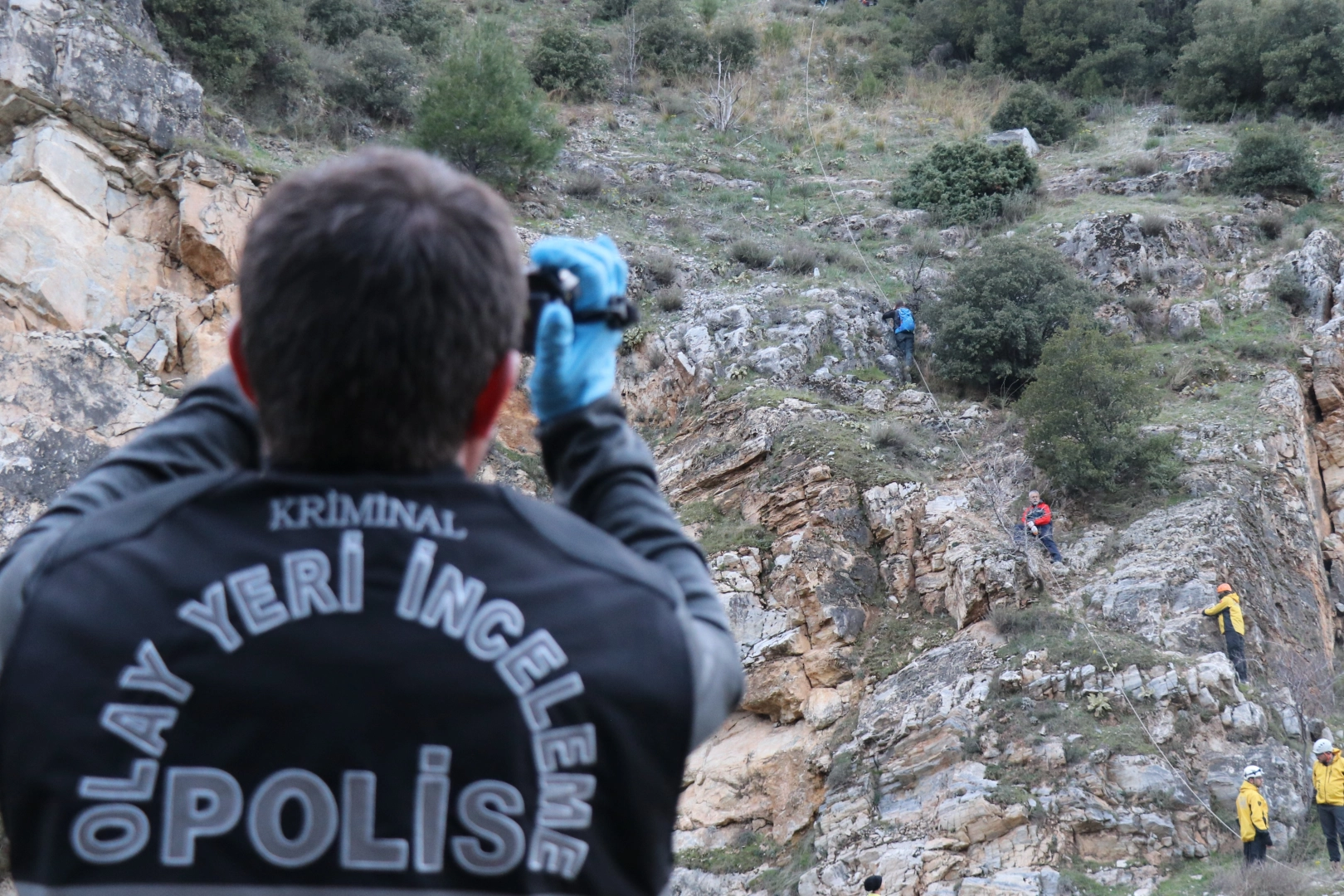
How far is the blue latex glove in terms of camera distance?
1.37m

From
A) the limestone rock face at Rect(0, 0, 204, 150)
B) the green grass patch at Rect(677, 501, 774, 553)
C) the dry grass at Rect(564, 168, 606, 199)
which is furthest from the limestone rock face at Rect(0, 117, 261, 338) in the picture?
the green grass patch at Rect(677, 501, 774, 553)

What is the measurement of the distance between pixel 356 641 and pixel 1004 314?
15.2 metres

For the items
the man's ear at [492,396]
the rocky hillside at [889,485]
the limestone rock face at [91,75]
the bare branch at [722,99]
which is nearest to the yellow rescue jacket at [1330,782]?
the rocky hillside at [889,485]

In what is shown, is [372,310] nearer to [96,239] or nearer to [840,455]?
[840,455]

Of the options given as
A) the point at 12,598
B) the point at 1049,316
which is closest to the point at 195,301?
the point at 1049,316

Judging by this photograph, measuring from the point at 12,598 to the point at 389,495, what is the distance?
435 mm

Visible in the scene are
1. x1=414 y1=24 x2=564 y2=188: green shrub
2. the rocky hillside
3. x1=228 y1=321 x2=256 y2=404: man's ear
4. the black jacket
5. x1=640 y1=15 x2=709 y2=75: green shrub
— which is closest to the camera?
the black jacket

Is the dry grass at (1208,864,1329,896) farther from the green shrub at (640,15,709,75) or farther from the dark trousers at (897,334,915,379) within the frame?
the green shrub at (640,15,709,75)

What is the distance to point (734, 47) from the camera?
26.9 meters

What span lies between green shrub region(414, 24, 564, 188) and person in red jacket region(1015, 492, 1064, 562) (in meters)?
10.5

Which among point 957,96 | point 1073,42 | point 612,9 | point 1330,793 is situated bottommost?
point 1330,793

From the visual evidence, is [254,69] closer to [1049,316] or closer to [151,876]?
[1049,316]

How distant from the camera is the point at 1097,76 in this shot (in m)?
25.7

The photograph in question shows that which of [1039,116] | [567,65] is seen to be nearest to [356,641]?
[567,65]
